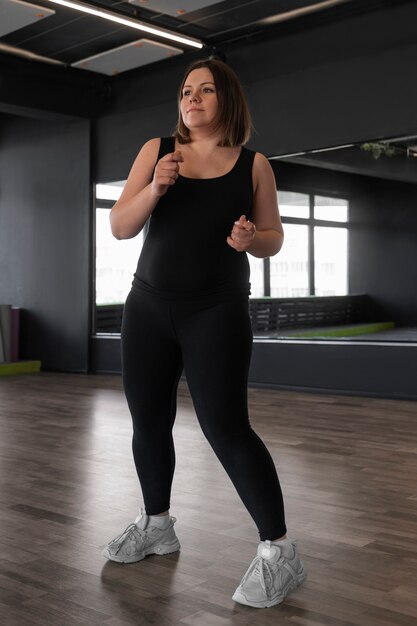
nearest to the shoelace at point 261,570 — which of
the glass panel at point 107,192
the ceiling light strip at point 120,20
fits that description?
the ceiling light strip at point 120,20

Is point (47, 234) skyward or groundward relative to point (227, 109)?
skyward

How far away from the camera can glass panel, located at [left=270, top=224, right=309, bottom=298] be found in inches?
269

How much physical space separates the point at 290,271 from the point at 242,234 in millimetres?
4966

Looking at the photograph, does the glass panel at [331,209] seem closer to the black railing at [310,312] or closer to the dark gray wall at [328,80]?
the dark gray wall at [328,80]

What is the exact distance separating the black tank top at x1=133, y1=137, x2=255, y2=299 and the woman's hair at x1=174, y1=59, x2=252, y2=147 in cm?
11

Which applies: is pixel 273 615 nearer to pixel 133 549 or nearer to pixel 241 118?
pixel 133 549

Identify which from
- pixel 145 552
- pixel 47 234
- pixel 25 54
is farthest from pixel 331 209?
pixel 145 552

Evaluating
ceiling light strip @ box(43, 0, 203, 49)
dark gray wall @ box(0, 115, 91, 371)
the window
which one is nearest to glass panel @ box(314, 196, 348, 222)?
the window

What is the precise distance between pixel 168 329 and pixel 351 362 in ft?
14.4

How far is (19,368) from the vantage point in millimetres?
8422

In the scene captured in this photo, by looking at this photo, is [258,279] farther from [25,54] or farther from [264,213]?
[264,213]

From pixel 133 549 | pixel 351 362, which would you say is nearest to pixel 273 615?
pixel 133 549

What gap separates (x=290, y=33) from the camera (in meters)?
6.57

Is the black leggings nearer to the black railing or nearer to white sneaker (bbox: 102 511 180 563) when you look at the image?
white sneaker (bbox: 102 511 180 563)
